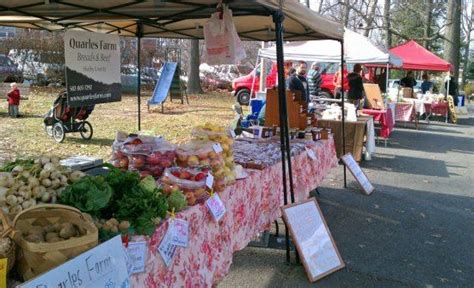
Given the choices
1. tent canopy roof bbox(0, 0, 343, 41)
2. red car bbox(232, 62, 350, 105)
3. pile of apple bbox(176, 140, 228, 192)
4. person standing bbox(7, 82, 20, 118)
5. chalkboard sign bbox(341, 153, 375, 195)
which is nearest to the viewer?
pile of apple bbox(176, 140, 228, 192)

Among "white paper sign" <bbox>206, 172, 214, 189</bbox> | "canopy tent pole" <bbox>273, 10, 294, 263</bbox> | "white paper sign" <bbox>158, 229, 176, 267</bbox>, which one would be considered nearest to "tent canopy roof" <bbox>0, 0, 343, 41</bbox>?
"canopy tent pole" <bbox>273, 10, 294, 263</bbox>

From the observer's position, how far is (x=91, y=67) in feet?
15.9

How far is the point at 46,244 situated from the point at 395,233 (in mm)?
4363

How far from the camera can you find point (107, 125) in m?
12.0

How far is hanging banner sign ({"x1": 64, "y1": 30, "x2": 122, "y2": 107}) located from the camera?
459cm

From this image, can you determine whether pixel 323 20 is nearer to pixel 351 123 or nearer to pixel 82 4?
pixel 82 4

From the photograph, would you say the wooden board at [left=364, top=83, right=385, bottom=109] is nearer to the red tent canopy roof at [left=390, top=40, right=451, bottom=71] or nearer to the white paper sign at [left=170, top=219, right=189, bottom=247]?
the red tent canopy roof at [left=390, top=40, right=451, bottom=71]

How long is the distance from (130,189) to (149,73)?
935 inches

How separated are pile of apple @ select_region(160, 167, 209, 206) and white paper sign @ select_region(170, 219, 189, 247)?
0.75 ft

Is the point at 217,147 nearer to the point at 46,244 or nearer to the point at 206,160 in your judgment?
the point at 206,160

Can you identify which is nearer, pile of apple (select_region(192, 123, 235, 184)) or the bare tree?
pile of apple (select_region(192, 123, 235, 184))

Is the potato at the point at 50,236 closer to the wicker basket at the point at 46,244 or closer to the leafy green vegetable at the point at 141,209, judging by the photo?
the wicker basket at the point at 46,244

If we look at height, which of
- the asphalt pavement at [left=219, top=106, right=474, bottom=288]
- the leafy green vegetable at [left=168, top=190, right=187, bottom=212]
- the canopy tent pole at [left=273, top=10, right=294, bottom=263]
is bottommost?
the asphalt pavement at [left=219, top=106, right=474, bottom=288]

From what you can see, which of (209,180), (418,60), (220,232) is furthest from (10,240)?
(418,60)
